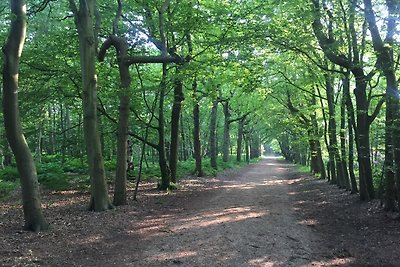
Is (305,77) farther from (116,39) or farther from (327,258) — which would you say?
(327,258)

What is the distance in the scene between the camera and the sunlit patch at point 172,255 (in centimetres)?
660

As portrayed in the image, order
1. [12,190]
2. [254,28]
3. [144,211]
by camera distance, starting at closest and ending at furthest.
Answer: [144,211] < [254,28] < [12,190]

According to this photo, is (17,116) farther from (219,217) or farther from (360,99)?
(360,99)

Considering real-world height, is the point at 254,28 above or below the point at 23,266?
above

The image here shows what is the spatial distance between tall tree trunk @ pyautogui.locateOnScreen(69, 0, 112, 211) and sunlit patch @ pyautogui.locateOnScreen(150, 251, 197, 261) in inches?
187

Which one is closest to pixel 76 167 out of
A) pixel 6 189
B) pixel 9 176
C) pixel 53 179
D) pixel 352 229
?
pixel 9 176

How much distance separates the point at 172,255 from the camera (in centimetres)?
676

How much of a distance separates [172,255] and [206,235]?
150 centimetres

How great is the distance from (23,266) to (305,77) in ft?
51.3

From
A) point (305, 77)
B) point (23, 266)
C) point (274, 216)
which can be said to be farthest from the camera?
point (305, 77)

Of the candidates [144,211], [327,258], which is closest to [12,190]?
[144,211]

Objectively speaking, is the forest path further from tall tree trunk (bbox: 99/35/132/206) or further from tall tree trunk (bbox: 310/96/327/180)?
tall tree trunk (bbox: 310/96/327/180)

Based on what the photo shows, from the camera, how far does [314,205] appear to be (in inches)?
510

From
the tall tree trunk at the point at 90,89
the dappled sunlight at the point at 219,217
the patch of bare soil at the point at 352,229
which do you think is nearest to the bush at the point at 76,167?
the tall tree trunk at the point at 90,89
